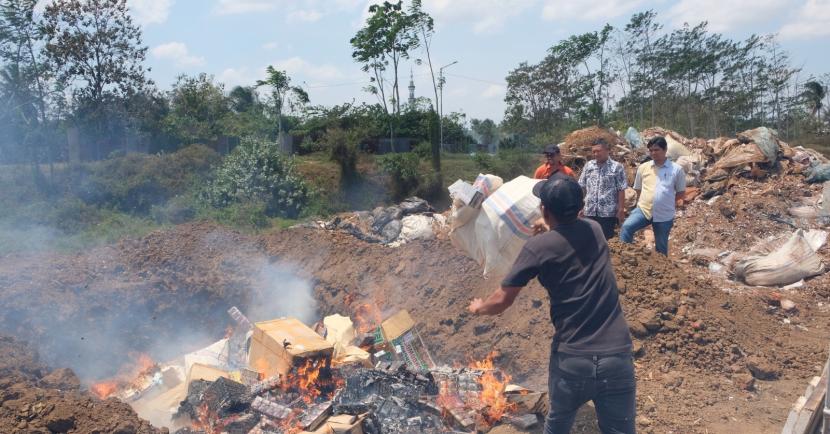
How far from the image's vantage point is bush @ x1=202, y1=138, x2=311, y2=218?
1588 cm

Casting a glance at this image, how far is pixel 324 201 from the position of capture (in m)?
17.4

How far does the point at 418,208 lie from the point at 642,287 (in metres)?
8.55

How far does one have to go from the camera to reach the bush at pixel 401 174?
63.0ft

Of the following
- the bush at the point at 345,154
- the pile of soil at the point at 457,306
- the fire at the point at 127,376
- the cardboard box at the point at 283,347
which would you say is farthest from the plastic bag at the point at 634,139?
the fire at the point at 127,376

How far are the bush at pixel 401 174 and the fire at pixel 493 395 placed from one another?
14.4 metres

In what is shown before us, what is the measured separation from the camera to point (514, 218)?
4.19m

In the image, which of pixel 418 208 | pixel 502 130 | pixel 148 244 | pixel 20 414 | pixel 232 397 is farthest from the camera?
pixel 502 130

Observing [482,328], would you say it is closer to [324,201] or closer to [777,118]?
[324,201]

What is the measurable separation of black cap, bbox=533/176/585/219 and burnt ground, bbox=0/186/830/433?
1909mm

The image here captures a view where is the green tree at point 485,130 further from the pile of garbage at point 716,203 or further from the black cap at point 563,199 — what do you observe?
the black cap at point 563,199

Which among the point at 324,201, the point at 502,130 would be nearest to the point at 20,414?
the point at 324,201

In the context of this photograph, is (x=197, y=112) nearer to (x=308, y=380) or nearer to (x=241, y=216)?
(x=241, y=216)

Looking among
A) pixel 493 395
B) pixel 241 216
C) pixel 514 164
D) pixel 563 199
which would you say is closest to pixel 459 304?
pixel 493 395

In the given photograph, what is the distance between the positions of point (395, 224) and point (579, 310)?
10.3 m
